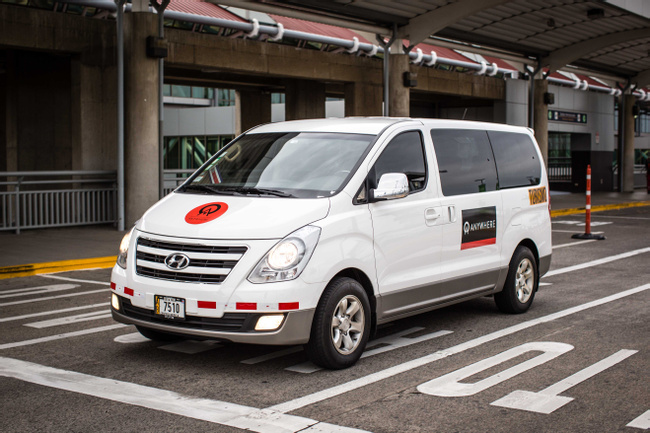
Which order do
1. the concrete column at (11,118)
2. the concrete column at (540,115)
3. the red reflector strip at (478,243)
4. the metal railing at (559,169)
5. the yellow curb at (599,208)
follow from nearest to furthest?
the red reflector strip at (478,243) → the concrete column at (11,118) → the yellow curb at (599,208) → the concrete column at (540,115) → the metal railing at (559,169)

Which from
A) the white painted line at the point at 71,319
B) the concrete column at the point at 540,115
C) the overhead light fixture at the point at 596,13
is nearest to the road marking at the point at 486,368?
the white painted line at the point at 71,319

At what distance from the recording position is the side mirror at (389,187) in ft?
21.8

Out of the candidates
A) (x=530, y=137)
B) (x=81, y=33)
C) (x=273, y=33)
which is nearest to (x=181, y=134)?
(x=273, y=33)

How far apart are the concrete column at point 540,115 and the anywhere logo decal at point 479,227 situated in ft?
78.8

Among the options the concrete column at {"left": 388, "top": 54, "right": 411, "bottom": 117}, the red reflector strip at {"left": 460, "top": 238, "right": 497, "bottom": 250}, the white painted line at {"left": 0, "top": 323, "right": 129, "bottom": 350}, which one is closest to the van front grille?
the white painted line at {"left": 0, "top": 323, "right": 129, "bottom": 350}

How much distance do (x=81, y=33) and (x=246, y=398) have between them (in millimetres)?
13770

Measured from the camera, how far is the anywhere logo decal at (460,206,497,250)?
306 inches

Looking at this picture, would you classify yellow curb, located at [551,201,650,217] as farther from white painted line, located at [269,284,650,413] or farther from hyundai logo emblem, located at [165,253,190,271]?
hyundai logo emblem, located at [165,253,190,271]

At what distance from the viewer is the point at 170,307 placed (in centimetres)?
605

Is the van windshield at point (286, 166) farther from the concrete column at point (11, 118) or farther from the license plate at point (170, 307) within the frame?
the concrete column at point (11, 118)

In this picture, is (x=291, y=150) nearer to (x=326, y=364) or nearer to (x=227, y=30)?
(x=326, y=364)

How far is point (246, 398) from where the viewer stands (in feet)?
18.1

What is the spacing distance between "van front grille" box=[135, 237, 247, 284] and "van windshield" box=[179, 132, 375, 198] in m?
0.80

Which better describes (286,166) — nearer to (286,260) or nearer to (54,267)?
(286,260)
